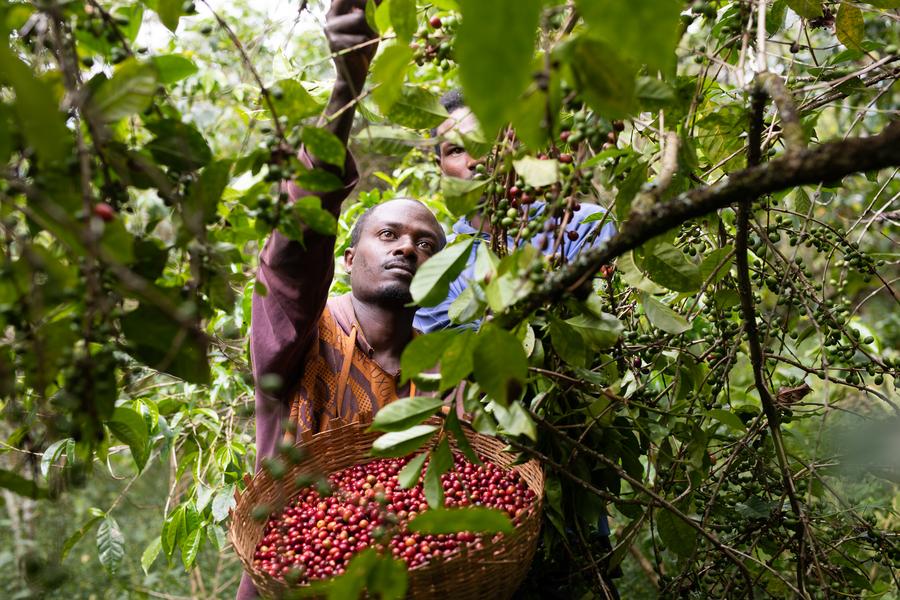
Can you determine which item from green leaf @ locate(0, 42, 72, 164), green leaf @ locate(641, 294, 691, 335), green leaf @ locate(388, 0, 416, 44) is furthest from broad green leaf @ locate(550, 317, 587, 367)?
green leaf @ locate(0, 42, 72, 164)

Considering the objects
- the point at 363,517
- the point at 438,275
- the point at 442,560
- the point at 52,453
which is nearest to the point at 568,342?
the point at 438,275

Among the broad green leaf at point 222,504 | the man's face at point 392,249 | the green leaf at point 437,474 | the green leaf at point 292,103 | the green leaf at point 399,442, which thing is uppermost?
the man's face at point 392,249

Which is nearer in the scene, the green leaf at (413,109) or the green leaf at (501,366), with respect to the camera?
the green leaf at (501,366)

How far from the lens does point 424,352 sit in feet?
3.82

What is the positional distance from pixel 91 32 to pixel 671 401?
3.90 ft

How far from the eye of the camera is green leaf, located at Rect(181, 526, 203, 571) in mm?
2256

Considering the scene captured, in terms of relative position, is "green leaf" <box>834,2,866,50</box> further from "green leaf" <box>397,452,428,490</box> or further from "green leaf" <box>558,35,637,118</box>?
"green leaf" <box>397,452,428,490</box>

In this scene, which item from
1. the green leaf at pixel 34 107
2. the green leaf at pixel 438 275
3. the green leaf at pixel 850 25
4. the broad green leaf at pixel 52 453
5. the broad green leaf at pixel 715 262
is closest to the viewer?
the green leaf at pixel 34 107

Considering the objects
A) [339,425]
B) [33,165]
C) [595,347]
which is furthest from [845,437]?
[33,165]

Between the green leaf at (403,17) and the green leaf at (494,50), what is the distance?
0.60 meters

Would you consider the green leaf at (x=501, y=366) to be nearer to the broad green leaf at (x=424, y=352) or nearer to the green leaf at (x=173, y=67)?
the broad green leaf at (x=424, y=352)

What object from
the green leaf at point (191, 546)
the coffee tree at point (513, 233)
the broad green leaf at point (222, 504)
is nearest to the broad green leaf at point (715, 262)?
the coffee tree at point (513, 233)

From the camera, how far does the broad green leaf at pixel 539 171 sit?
1.12 metres

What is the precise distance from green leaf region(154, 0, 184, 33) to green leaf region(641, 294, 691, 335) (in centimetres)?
87
